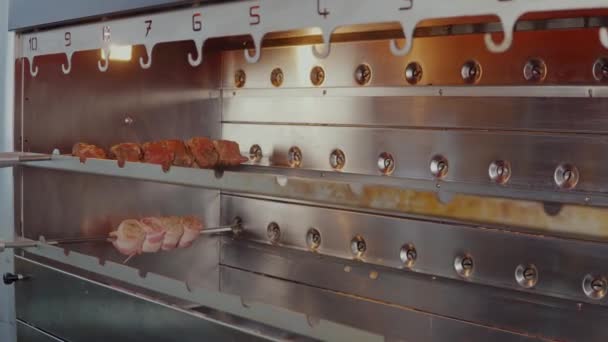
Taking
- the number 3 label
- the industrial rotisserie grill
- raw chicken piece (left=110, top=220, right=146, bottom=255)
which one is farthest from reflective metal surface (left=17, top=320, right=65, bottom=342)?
the number 3 label

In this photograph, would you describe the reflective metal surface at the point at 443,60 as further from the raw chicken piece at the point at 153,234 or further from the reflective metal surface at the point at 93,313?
the reflective metal surface at the point at 93,313

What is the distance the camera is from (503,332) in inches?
89.8

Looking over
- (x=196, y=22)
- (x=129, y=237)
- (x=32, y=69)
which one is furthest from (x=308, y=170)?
(x=32, y=69)

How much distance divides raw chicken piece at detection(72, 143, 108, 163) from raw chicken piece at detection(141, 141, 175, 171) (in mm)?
144

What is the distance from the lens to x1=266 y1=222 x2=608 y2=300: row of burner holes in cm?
212

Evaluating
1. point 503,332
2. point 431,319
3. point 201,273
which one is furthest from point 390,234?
point 201,273

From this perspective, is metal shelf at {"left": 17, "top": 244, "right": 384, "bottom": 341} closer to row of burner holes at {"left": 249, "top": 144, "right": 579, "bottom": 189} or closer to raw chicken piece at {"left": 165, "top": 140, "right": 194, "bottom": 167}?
raw chicken piece at {"left": 165, "top": 140, "right": 194, "bottom": 167}

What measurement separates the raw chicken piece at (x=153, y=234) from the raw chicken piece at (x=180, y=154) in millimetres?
288

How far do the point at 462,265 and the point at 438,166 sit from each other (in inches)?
11.9

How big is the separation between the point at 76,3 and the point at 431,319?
4.76ft

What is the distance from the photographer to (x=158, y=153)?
269 cm

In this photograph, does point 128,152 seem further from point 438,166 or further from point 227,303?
point 438,166

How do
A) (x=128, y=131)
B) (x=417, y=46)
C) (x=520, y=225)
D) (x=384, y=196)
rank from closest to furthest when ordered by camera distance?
(x=520, y=225)
(x=384, y=196)
(x=417, y=46)
(x=128, y=131)

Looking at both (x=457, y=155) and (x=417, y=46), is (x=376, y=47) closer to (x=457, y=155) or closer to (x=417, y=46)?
(x=417, y=46)
